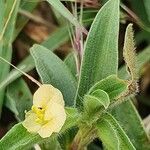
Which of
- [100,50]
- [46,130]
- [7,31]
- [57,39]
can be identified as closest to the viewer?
[46,130]

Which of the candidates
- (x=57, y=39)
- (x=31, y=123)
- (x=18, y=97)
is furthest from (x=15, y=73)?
(x=31, y=123)

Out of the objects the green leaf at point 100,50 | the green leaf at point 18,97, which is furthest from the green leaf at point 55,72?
the green leaf at point 18,97

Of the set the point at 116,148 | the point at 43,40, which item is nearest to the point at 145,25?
the point at 43,40

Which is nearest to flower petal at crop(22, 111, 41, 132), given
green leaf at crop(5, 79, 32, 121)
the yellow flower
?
the yellow flower

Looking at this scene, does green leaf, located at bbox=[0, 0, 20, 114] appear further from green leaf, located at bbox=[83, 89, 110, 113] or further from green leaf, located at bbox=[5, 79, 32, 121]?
green leaf, located at bbox=[83, 89, 110, 113]

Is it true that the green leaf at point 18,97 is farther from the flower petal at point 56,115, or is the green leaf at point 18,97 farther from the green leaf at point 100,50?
the flower petal at point 56,115

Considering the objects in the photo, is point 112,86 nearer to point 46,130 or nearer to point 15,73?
point 46,130
